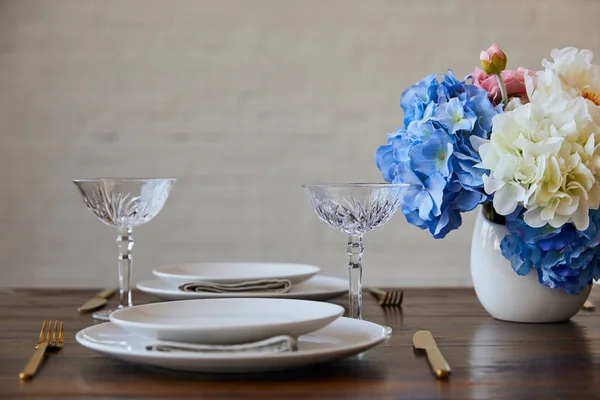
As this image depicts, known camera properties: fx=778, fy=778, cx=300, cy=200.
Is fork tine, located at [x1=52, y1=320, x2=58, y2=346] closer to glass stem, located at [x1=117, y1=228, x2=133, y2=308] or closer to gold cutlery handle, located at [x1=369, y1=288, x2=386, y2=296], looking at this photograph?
glass stem, located at [x1=117, y1=228, x2=133, y2=308]

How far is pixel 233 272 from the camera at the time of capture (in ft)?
5.31

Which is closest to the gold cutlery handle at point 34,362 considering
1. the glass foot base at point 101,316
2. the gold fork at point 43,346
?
the gold fork at point 43,346

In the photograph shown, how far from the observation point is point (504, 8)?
117 inches

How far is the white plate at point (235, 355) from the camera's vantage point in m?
0.78

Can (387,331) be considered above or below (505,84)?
below

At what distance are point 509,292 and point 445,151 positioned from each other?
0.25 m

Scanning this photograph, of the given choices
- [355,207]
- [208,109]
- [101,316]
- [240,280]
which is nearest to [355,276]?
[355,207]

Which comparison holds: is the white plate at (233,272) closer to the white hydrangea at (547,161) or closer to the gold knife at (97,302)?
the gold knife at (97,302)

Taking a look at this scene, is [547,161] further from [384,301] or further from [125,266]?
[125,266]

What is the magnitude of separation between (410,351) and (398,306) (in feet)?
1.44

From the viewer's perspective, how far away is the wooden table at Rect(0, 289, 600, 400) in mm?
772

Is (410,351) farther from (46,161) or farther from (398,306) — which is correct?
(46,161)

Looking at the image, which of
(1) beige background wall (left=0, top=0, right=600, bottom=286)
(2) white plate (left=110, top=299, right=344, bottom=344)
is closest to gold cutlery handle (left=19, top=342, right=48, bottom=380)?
(2) white plate (left=110, top=299, right=344, bottom=344)

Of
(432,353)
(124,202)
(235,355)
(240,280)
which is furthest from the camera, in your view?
(240,280)
